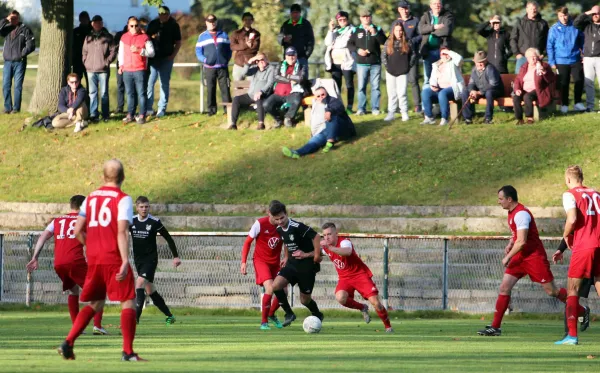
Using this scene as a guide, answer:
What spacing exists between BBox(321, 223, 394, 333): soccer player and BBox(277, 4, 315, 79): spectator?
10.8 meters

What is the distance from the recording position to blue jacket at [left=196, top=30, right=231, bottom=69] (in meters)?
27.4

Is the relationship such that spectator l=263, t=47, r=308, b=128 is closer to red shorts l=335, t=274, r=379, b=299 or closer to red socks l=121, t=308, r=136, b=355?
red shorts l=335, t=274, r=379, b=299

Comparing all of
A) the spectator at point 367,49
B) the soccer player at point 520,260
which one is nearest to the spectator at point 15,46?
the spectator at point 367,49

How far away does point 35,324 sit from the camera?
1755 cm

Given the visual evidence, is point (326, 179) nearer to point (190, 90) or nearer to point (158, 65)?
point (158, 65)

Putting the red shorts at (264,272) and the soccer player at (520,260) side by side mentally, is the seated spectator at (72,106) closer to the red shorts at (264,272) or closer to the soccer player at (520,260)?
the red shorts at (264,272)

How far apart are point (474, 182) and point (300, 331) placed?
7.87 metres

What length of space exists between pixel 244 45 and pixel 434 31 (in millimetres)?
4320

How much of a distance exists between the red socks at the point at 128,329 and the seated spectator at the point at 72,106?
54.8 ft

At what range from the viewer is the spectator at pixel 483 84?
25.0 meters

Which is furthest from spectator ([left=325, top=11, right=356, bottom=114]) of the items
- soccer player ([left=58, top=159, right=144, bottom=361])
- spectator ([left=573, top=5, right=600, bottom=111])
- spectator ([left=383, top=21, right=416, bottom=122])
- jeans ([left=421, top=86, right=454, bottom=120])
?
soccer player ([left=58, top=159, right=144, bottom=361])

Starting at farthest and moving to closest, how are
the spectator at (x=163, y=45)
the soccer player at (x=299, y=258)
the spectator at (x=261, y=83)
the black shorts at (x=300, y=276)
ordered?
the spectator at (x=163, y=45), the spectator at (x=261, y=83), the black shorts at (x=300, y=276), the soccer player at (x=299, y=258)

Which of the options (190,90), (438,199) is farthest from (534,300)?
(190,90)

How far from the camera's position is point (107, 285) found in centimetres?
1167
